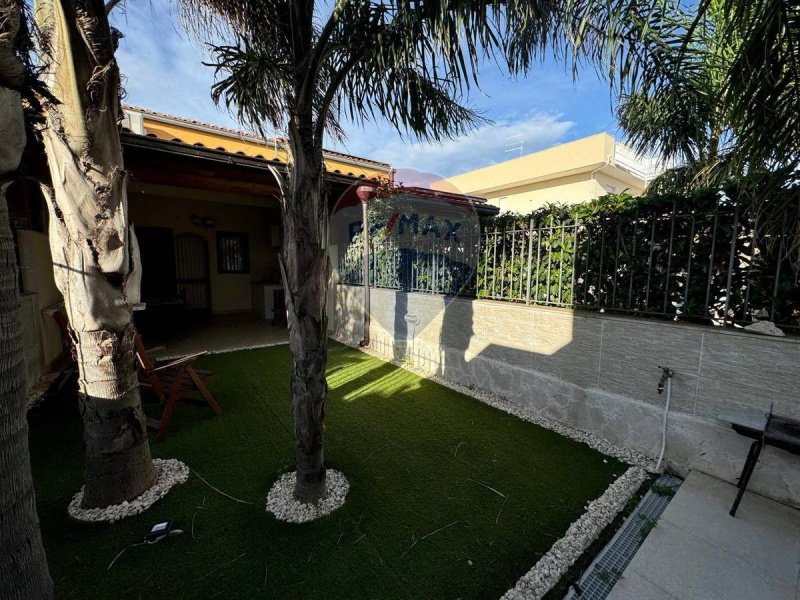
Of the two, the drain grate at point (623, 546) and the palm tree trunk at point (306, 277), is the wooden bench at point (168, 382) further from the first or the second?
the drain grate at point (623, 546)

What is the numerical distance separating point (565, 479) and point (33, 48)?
16.1ft

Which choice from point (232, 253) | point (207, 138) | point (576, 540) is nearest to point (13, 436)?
point (576, 540)

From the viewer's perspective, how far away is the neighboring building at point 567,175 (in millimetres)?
14758

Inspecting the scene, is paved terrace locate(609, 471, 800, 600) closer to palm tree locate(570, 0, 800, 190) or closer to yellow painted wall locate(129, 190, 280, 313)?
palm tree locate(570, 0, 800, 190)

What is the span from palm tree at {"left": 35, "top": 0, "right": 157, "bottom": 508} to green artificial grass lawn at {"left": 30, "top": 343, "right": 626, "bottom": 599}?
1.94 feet

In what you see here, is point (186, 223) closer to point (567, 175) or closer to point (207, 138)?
point (207, 138)

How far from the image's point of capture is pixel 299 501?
2.54m

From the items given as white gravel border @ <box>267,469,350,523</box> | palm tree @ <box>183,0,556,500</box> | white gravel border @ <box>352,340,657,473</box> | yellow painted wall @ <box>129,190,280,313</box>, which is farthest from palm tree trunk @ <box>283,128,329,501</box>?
yellow painted wall @ <box>129,190,280,313</box>

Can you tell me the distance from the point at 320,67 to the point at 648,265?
3387 millimetres

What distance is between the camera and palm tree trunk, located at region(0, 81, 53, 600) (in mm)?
1179

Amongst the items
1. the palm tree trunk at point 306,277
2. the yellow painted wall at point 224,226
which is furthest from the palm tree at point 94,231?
the yellow painted wall at point 224,226

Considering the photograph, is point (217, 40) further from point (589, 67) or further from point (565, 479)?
point (565, 479)

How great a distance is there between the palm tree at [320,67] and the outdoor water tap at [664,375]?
299cm

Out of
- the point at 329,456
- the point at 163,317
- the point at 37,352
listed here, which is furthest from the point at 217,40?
the point at 163,317
